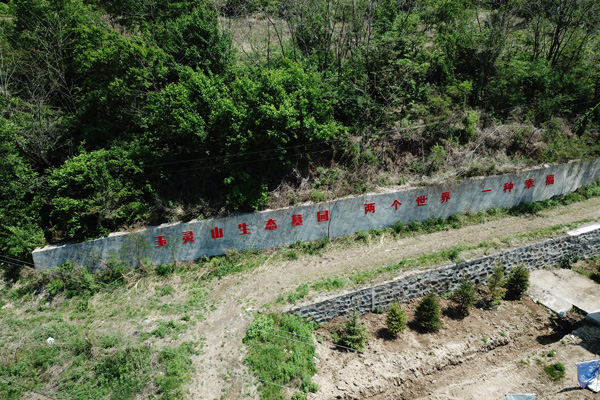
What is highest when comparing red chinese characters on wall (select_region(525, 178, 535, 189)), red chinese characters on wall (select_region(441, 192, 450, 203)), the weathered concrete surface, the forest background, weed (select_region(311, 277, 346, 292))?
the forest background

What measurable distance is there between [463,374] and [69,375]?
1036 centimetres

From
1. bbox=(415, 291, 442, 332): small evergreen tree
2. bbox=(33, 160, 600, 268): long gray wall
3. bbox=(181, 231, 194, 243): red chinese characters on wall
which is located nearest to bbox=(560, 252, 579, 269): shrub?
bbox=(33, 160, 600, 268): long gray wall

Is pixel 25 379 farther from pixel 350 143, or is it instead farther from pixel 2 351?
pixel 350 143

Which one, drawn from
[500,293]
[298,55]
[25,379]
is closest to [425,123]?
[298,55]

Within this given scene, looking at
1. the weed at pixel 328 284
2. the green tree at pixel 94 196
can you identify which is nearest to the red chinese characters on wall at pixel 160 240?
the green tree at pixel 94 196

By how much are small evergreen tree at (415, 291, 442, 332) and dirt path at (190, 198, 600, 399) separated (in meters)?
1.94

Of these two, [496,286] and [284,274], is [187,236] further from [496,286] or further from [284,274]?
[496,286]

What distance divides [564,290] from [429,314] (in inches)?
227

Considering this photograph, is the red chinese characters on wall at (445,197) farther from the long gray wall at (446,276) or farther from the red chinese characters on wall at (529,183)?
the red chinese characters on wall at (529,183)

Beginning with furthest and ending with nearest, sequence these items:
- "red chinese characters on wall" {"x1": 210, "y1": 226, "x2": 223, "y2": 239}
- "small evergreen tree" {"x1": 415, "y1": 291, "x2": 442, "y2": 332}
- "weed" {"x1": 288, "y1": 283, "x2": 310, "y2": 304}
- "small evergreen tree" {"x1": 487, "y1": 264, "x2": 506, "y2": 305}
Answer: "red chinese characters on wall" {"x1": 210, "y1": 226, "x2": 223, "y2": 239} < "small evergreen tree" {"x1": 487, "y1": 264, "x2": 506, "y2": 305} < "weed" {"x1": 288, "y1": 283, "x2": 310, "y2": 304} < "small evergreen tree" {"x1": 415, "y1": 291, "x2": 442, "y2": 332}

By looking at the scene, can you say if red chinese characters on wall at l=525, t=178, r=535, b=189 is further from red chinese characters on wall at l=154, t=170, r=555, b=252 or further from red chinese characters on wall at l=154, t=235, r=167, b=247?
red chinese characters on wall at l=154, t=235, r=167, b=247

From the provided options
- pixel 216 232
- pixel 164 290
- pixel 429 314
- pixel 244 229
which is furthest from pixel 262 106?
pixel 429 314

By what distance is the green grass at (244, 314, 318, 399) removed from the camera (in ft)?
29.4

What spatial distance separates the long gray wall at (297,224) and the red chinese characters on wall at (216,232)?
34mm
